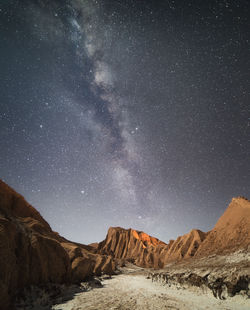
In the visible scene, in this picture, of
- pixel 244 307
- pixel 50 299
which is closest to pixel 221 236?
pixel 244 307

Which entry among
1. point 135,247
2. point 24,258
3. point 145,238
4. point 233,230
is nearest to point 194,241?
point 233,230

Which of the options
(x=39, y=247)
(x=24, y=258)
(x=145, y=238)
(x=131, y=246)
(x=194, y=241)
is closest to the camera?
(x=24, y=258)

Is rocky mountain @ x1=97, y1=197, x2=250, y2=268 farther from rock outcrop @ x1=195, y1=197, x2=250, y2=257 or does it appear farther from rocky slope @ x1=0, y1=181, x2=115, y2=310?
rocky slope @ x1=0, y1=181, x2=115, y2=310

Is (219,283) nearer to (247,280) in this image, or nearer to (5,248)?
(247,280)

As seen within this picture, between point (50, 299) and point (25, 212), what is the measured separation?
12.9 m

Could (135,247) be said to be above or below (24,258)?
below

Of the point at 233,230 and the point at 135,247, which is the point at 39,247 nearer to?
the point at 233,230

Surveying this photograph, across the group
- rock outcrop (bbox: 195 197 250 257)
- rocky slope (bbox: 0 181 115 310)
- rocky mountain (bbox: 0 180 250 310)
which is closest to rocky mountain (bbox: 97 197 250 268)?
rock outcrop (bbox: 195 197 250 257)

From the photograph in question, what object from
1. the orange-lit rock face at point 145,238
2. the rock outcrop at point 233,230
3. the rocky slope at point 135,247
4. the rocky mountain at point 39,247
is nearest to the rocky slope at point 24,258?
the rocky mountain at point 39,247

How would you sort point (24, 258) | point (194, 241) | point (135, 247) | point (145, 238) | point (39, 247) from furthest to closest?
point (145, 238)
point (135, 247)
point (194, 241)
point (39, 247)
point (24, 258)

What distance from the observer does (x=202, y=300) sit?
1243 cm

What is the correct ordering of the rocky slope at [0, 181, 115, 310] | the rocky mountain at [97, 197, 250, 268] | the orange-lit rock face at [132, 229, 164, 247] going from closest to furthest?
the rocky slope at [0, 181, 115, 310]
the rocky mountain at [97, 197, 250, 268]
the orange-lit rock face at [132, 229, 164, 247]

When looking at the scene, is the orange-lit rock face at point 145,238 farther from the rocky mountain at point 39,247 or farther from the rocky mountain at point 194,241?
the rocky mountain at point 39,247

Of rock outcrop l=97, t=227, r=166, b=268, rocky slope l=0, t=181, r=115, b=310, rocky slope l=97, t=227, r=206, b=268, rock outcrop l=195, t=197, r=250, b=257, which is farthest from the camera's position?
rock outcrop l=97, t=227, r=166, b=268
